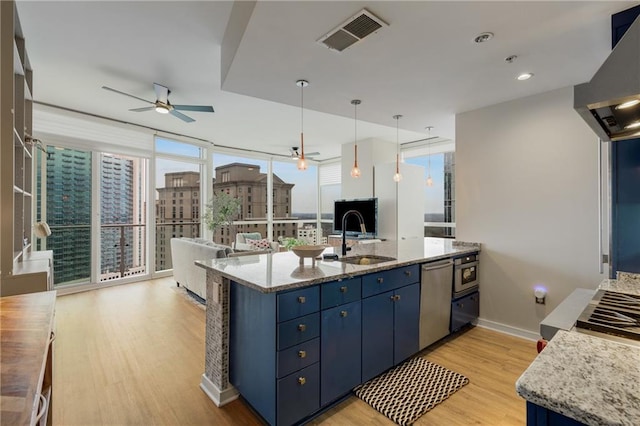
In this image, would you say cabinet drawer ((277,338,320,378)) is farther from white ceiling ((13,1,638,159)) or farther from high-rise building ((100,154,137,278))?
high-rise building ((100,154,137,278))

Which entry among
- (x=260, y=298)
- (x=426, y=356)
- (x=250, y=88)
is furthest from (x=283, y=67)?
(x=426, y=356)

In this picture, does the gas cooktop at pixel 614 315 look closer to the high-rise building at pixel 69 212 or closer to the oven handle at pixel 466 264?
the oven handle at pixel 466 264

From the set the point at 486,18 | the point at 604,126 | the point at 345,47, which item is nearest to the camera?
the point at 604,126

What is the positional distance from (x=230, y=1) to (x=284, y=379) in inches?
107

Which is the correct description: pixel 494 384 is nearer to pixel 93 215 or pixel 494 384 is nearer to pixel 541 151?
pixel 541 151

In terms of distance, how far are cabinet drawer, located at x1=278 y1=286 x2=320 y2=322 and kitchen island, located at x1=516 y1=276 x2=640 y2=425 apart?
3.84 ft

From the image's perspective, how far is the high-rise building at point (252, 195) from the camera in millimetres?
7203

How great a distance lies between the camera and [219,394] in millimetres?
2027

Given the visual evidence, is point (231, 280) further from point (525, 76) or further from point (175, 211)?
point (175, 211)

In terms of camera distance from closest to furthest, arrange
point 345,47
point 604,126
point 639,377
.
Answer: point 639,377, point 604,126, point 345,47

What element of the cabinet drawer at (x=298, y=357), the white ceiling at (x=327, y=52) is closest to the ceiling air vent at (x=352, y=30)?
the white ceiling at (x=327, y=52)

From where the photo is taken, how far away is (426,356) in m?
2.70

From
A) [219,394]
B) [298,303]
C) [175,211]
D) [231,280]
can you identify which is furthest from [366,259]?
[175,211]

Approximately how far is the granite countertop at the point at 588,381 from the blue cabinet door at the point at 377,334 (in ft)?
4.24
